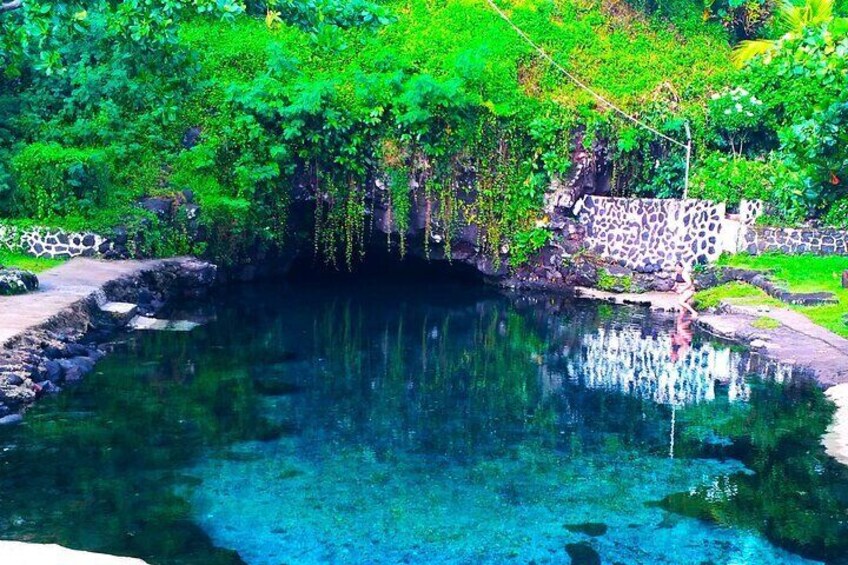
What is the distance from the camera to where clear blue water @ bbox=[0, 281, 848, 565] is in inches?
416

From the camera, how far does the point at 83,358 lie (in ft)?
54.3

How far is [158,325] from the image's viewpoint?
797 inches

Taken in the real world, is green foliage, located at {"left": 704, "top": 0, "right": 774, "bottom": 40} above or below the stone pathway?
above

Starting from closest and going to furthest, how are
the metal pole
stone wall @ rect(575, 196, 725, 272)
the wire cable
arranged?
stone wall @ rect(575, 196, 725, 272) < the metal pole < the wire cable

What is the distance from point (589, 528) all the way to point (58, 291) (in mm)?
11793

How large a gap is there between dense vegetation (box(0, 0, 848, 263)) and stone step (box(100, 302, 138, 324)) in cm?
440

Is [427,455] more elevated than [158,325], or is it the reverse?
[158,325]

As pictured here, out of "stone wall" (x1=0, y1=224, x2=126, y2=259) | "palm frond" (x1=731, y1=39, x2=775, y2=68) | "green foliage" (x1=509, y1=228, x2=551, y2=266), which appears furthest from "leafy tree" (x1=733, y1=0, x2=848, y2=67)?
"stone wall" (x1=0, y1=224, x2=126, y2=259)

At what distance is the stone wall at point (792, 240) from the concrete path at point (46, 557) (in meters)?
20.8

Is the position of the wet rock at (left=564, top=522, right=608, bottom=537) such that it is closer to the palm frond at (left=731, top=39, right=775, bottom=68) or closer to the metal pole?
the metal pole

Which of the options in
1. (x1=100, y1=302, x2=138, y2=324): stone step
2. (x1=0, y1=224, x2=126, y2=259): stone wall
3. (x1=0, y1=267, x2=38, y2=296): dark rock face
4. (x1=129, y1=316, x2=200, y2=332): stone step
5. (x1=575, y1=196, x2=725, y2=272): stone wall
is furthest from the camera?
(x1=575, y1=196, x2=725, y2=272): stone wall

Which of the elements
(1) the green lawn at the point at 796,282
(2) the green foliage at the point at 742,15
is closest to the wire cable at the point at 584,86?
(1) the green lawn at the point at 796,282

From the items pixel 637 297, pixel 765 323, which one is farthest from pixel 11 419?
pixel 637 297

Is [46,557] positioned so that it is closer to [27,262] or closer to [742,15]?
[27,262]
